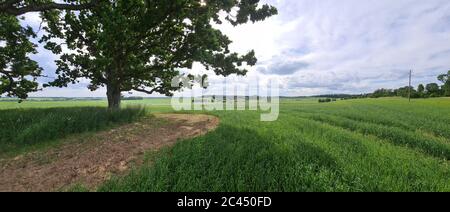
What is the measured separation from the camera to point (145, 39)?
15133 mm

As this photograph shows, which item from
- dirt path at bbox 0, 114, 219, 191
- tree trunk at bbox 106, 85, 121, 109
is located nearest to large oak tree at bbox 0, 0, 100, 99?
tree trunk at bbox 106, 85, 121, 109

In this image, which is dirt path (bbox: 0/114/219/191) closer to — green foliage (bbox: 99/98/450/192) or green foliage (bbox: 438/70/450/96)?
green foliage (bbox: 99/98/450/192)

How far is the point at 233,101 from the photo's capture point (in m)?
31.0

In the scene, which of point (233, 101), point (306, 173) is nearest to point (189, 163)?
point (306, 173)

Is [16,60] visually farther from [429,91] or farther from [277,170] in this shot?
[429,91]

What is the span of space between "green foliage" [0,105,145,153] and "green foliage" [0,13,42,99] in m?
4.53

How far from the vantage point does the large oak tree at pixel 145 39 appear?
1169 cm

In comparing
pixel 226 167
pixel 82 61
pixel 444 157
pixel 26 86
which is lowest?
pixel 444 157

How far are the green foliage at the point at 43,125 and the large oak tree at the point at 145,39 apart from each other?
126 inches
